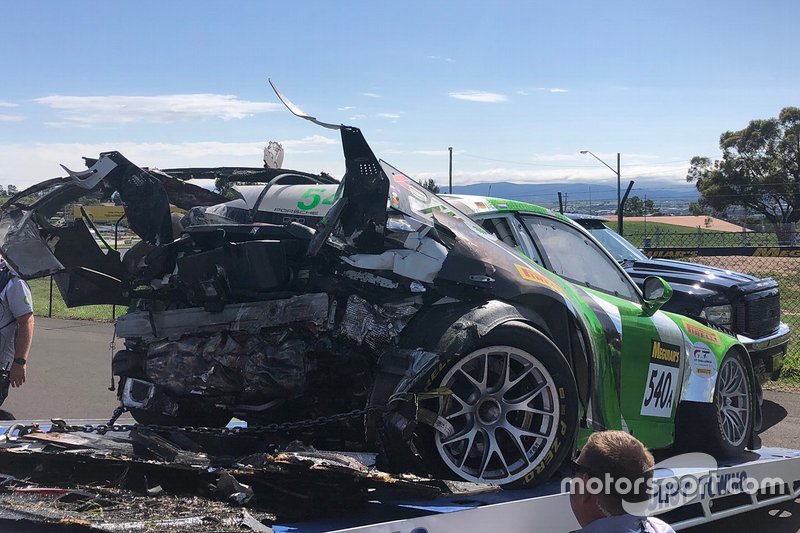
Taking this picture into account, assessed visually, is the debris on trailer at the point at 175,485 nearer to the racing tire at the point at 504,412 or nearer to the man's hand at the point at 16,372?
the racing tire at the point at 504,412

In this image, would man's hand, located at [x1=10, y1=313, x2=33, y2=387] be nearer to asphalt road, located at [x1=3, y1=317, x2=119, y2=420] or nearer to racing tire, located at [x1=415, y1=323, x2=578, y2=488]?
asphalt road, located at [x1=3, y1=317, x2=119, y2=420]

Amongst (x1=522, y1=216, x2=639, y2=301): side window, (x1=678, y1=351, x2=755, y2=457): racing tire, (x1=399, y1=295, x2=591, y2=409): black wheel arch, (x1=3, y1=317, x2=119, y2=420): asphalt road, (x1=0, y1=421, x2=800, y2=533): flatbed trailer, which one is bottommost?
(x1=3, y1=317, x2=119, y2=420): asphalt road

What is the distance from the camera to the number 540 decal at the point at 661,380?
17.0ft

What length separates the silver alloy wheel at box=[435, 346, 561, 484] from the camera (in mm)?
4016

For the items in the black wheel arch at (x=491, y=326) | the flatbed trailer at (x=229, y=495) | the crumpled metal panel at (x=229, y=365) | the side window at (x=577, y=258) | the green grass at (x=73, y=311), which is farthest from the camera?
the green grass at (x=73, y=311)

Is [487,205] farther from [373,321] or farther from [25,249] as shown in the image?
[25,249]

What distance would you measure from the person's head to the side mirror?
2.98m

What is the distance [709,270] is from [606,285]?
4349 millimetres

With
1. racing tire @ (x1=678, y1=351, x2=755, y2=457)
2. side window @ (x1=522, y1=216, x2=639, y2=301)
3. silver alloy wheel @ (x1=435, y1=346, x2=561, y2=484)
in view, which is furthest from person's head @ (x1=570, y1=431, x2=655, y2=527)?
racing tire @ (x1=678, y1=351, x2=755, y2=457)

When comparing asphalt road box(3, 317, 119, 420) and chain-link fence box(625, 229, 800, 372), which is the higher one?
chain-link fence box(625, 229, 800, 372)

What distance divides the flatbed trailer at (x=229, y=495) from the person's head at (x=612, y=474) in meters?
0.89

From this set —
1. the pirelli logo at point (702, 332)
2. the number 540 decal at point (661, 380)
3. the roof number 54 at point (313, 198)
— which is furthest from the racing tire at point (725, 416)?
the roof number 54 at point (313, 198)

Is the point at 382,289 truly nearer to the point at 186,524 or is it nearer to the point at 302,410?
the point at 302,410

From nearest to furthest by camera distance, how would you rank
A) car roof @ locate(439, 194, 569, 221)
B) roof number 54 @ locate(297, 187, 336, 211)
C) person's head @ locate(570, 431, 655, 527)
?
person's head @ locate(570, 431, 655, 527) → roof number 54 @ locate(297, 187, 336, 211) → car roof @ locate(439, 194, 569, 221)
